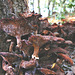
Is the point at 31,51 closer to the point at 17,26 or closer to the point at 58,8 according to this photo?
the point at 17,26

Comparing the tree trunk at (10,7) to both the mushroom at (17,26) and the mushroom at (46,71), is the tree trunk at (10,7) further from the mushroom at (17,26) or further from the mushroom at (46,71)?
the mushroom at (46,71)

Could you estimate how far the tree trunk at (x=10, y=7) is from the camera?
1.80m

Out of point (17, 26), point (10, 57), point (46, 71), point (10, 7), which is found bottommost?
point (46, 71)

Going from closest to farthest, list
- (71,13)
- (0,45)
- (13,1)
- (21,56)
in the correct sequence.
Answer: (21,56) → (0,45) → (13,1) → (71,13)

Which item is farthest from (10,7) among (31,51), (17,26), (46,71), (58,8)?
(58,8)

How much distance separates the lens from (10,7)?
6.20ft

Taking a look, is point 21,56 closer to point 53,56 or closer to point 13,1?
point 53,56

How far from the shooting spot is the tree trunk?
180 centimetres

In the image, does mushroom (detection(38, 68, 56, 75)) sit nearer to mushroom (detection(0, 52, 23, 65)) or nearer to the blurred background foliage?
mushroom (detection(0, 52, 23, 65))

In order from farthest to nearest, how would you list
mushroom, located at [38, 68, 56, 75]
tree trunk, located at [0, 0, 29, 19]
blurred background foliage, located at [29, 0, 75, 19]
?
blurred background foliage, located at [29, 0, 75, 19], tree trunk, located at [0, 0, 29, 19], mushroom, located at [38, 68, 56, 75]

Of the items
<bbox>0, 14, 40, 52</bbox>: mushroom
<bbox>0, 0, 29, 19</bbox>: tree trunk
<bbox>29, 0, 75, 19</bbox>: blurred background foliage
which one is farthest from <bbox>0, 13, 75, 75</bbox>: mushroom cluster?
<bbox>29, 0, 75, 19</bbox>: blurred background foliage

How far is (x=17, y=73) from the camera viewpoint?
→ 1.35 m

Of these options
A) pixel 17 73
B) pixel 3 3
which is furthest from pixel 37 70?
pixel 3 3

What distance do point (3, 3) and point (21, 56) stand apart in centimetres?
107
